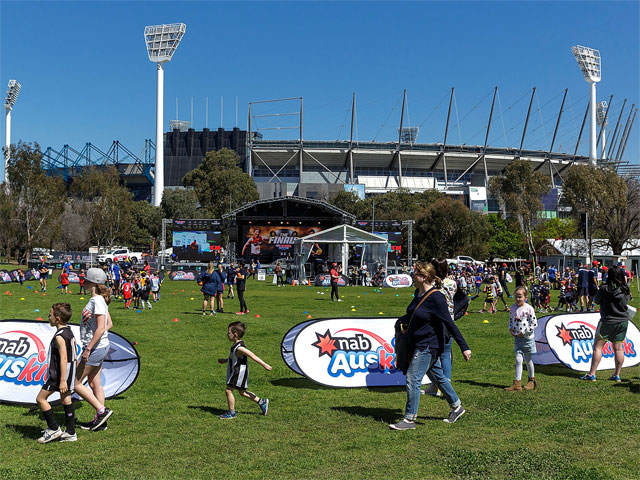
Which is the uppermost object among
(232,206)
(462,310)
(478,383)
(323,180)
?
(323,180)

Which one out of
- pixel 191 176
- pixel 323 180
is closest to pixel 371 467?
pixel 191 176

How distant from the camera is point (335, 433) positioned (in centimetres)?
642

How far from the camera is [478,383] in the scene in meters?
8.98

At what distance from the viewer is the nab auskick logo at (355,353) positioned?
8.58 meters

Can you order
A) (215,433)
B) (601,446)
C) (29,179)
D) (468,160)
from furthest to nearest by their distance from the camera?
(468,160), (29,179), (215,433), (601,446)

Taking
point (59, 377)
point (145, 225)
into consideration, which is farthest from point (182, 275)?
point (145, 225)

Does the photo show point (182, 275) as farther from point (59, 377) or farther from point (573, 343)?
point (59, 377)

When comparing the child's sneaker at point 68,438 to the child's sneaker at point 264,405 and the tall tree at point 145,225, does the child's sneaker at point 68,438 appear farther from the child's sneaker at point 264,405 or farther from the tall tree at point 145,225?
the tall tree at point 145,225

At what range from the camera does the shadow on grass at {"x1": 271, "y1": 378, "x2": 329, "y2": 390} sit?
8707 mm

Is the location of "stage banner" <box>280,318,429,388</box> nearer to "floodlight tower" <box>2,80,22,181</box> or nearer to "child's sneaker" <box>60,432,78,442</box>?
"child's sneaker" <box>60,432,78,442</box>

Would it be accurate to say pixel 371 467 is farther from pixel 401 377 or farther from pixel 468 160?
pixel 468 160

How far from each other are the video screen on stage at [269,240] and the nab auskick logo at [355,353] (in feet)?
149

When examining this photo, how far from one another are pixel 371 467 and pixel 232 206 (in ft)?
244

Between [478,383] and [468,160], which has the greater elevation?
[468,160]
